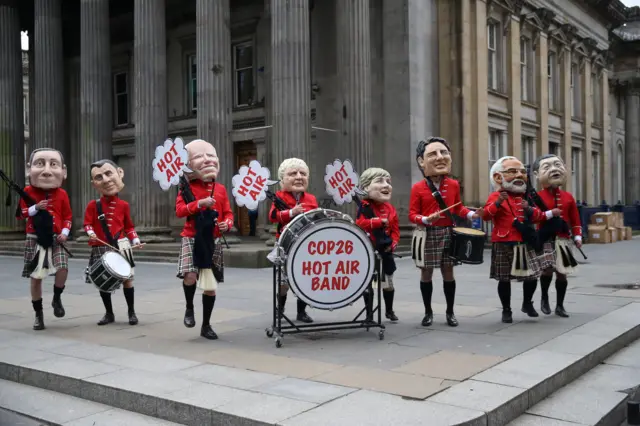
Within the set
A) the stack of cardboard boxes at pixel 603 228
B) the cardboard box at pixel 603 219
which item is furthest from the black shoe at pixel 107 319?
the cardboard box at pixel 603 219

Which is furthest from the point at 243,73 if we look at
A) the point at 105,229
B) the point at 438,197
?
the point at 438,197

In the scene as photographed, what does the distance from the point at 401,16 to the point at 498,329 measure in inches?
581

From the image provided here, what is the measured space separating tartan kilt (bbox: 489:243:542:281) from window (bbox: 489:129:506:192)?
1703 centimetres

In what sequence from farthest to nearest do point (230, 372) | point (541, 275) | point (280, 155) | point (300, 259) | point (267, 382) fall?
point (280, 155), point (541, 275), point (300, 259), point (230, 372), point (267, 382)

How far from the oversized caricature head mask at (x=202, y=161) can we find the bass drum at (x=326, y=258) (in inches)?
46.8

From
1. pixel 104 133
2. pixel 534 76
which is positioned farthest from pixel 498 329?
pixel 534 76

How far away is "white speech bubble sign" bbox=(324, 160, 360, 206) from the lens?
32.8ft

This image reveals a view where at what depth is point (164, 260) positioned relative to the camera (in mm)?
18500

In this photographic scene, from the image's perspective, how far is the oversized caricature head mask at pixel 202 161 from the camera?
7523 millimetres

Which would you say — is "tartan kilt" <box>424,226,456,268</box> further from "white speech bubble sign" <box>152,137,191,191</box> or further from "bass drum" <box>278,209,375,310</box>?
"white speech bubble sign" <box>152,137,191,191</box>

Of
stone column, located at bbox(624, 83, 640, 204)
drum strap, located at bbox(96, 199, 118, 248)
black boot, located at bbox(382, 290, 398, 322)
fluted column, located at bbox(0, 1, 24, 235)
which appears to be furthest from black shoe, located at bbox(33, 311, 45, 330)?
stone column, located at bbox(624, 83, 640, 204)

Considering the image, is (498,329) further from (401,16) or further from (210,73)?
(401,16)

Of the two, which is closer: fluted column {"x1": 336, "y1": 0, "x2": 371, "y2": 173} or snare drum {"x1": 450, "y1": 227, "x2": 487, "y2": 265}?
snare drum {"x1": 450, "y1": 227, "x2": 487, "y2": 265}

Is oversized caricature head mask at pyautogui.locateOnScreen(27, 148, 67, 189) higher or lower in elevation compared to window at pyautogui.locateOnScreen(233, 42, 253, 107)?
lower
